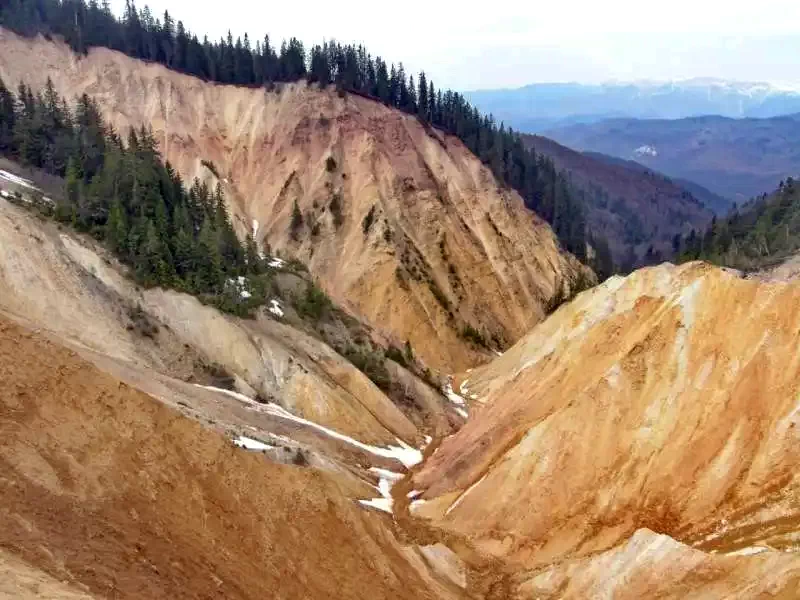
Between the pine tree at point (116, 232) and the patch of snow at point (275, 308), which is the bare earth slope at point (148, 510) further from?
the patch of snow at point (275, 308)

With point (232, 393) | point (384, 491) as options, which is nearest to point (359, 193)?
point (232, 393)

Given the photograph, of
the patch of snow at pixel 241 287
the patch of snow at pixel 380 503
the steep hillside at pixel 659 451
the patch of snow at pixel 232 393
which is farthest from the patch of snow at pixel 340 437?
the patch of snow at pixel 241 287

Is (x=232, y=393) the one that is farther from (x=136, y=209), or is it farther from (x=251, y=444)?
(x=136, y=209)

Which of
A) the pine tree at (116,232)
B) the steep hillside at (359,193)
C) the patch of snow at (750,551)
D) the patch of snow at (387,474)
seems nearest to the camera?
the patch of snow at (750,551)

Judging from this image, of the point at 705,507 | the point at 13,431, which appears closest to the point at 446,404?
the point at 705,507

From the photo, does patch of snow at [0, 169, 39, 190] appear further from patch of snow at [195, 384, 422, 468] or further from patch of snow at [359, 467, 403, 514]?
patch of snow at [359, 467, 403, 514]

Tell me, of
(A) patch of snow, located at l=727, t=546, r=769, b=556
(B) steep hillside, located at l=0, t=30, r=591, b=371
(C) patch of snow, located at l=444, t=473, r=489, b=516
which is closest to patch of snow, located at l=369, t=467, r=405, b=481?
(C) patch of snow, located at l=444, t=473, r=489, b=516

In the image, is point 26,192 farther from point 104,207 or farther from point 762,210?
point 762,210
